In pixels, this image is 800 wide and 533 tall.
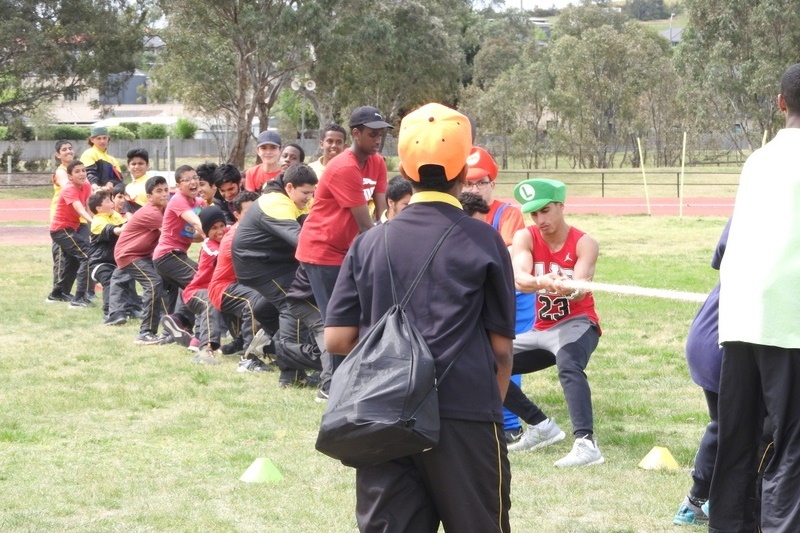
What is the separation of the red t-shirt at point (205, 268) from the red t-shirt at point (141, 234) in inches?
54.2

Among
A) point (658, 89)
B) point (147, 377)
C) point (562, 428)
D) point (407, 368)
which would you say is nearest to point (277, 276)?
point (147, 377)

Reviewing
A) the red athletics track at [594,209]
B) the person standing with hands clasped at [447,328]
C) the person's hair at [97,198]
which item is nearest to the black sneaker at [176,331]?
the person's hair at [97,198]

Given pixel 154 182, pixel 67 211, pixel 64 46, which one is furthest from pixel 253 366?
pixel 64 46

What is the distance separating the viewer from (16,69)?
130 feet

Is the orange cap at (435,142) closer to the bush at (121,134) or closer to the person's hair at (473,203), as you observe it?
the person's hair at (473,203)

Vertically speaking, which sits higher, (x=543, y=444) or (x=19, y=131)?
(x=19, y=131)

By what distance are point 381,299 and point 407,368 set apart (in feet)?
1.06

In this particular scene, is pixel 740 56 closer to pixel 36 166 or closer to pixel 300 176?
pixel 36 166

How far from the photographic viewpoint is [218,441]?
7602 millimetres

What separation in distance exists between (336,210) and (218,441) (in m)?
2.01

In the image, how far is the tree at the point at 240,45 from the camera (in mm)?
41375

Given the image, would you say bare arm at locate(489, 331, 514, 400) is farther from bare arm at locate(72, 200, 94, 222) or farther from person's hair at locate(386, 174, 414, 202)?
bare arm at locate(72, 200, 94, 222)

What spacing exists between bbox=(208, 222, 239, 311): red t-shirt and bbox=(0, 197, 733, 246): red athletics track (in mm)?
14277

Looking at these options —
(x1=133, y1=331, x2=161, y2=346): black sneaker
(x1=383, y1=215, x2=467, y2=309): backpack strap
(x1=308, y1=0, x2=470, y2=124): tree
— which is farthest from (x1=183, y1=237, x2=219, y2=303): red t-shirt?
(x1=308, y1=0, x2=470, y2=124): tree
